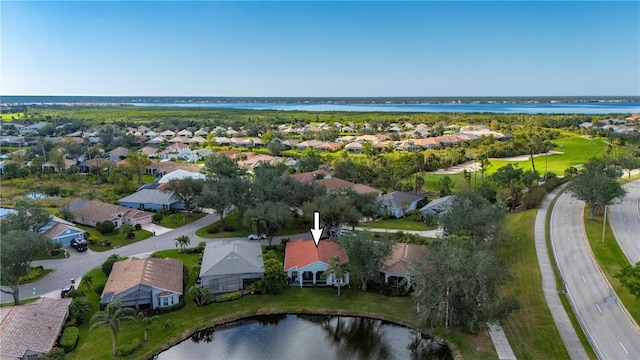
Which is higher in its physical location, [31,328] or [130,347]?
[31,328]

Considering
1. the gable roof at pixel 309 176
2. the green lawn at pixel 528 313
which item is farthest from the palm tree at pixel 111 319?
the gable roof at pixel 309 176

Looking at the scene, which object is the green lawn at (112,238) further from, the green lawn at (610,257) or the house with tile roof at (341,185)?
the green lawn at (610,257)

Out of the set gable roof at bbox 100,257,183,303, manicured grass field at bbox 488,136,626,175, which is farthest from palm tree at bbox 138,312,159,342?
manicured grass field at bbox 488,136,626,175

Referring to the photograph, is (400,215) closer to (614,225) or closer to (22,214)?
(614,225)

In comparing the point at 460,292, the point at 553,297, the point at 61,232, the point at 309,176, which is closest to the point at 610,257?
the point at 553,297

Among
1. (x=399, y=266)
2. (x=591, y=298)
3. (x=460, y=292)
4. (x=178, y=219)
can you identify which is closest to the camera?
(x=460, y=292)

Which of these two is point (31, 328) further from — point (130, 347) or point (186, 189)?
point (186, 189)
